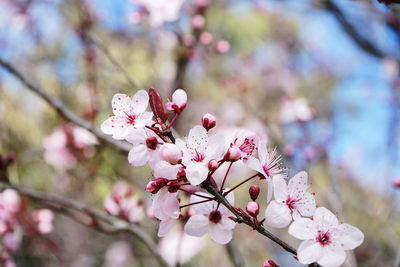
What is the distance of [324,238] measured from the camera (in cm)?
104

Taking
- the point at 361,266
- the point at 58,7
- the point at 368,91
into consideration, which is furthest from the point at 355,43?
the point at 368,91

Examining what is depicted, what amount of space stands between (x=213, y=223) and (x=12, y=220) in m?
1.29

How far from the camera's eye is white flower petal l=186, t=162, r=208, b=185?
92cm

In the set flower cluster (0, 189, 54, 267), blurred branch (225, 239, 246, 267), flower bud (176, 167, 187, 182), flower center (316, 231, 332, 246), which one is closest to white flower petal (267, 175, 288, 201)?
flower center (316, 231, 332, 246)

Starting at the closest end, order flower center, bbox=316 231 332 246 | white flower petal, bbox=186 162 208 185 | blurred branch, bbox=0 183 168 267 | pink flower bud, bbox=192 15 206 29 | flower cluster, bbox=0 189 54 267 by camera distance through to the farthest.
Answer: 1. white flower petal, bbox=186 162 208 185
2. flower center, bbox=316 231 332 246
3. blurred branch, bbox=0 183 168 267
4. flower cluster, bbox=0 189 54 267
5. pink flower bud, bbox=192 15 206 29

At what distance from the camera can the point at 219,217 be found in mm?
1097

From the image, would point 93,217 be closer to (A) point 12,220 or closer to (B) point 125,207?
(B) point 125,207

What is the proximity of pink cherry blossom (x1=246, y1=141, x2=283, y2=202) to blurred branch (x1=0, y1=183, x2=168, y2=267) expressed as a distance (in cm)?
74

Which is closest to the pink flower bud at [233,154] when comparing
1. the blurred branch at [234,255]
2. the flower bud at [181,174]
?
the flower bud at [181,174]

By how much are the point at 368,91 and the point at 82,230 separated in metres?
3.66

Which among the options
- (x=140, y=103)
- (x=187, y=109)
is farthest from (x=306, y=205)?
(x=187, y=109)

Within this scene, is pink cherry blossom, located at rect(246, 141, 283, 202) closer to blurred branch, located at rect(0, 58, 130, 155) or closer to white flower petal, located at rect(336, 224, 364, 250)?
white flower petal, located at rect(336, 224, 364, 250)

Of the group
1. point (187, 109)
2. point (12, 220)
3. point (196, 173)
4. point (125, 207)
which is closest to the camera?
point (196, 173)

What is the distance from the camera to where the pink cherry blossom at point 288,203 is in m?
1.05
